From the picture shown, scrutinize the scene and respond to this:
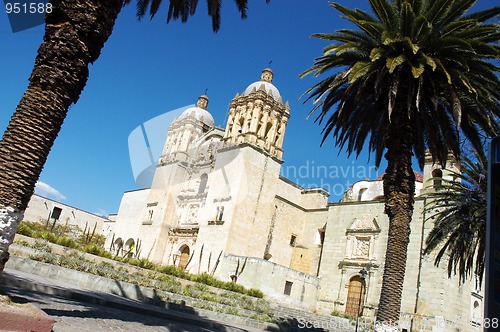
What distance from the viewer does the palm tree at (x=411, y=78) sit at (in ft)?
30.9

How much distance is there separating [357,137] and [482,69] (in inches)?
161

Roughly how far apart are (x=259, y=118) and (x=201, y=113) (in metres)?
11.2

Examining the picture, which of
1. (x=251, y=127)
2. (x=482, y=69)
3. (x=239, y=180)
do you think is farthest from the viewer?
(x=251, y=127)

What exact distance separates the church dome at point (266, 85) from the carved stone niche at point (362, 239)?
13658 millimetres

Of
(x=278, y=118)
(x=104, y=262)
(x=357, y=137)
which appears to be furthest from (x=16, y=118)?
(x=278, y=118)

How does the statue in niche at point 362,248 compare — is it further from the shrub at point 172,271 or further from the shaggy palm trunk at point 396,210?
the shaggy palm trunk at point 396,210

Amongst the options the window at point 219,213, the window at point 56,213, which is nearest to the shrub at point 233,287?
the window at point 219,213

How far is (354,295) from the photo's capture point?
26.0m

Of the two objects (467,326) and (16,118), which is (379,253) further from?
(16,118)

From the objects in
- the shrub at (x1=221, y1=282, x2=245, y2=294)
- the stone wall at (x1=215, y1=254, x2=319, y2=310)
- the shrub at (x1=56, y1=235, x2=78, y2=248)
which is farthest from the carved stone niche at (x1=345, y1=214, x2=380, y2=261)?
the shrub at (x1=56, y1=235, x2=78, y2=248)

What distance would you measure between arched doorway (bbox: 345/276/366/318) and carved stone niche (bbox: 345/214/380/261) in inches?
60.3

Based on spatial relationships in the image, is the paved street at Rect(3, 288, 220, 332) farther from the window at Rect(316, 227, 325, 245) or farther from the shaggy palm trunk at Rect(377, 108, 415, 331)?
the window at Rect(316, 227, 325, 245)

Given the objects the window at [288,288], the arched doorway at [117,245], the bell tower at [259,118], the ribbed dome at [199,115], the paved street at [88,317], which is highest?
the ribbed dome at [199,115]

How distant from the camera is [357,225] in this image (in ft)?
91.9
